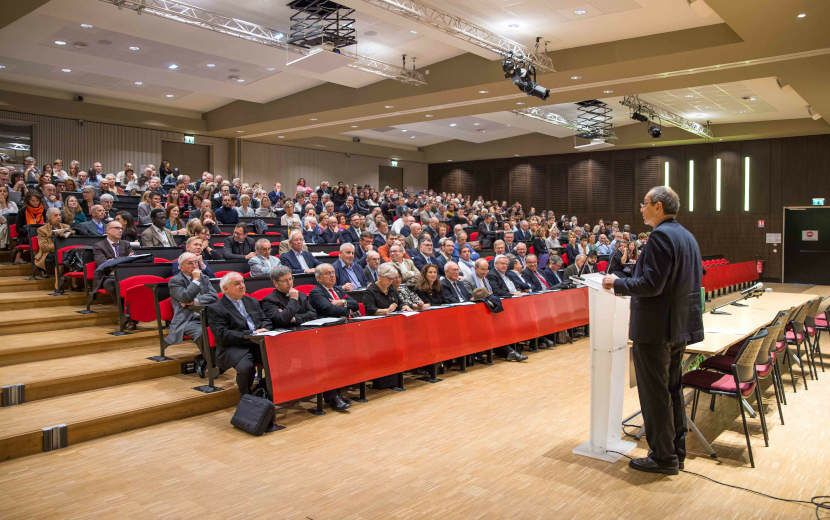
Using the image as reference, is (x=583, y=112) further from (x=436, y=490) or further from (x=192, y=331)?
(x=436, y=490)

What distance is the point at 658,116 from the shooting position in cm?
1299

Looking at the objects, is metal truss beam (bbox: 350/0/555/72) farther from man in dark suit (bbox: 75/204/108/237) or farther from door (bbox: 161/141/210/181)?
door (bbox: 161/141/210/181)

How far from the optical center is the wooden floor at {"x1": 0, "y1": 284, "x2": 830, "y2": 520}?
2.90 metres

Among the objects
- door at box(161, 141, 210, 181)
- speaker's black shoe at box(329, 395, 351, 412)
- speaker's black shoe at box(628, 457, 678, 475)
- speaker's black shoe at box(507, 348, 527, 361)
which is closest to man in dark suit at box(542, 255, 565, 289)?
speaker's black shoe at box(507, 348, 527, 361)

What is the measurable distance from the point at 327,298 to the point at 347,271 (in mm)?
1325

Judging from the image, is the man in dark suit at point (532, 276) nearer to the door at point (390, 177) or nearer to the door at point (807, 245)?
the door at point (807, 245)

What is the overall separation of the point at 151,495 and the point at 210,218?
17.9 ft

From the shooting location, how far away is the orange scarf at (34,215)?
738 cm

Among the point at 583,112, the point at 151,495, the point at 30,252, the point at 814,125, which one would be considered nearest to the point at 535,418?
the point at 151,495

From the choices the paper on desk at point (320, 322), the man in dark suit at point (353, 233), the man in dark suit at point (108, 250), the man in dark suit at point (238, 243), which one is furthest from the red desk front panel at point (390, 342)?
the man in dark suit at point (353, 233)

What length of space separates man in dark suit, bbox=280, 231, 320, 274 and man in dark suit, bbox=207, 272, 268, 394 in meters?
2.29

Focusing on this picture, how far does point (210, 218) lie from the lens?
8016mm

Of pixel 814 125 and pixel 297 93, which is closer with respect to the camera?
pixel 297 93

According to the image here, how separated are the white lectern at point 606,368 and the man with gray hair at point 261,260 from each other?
3.64m
